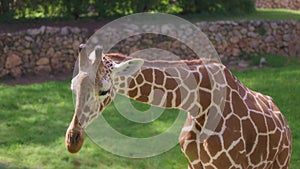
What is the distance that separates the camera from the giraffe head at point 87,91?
2551 millimetres

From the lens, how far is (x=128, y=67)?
2.71m

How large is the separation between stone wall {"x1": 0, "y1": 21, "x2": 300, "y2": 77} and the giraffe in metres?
6.89

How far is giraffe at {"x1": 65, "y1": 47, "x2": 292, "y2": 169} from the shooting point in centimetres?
260

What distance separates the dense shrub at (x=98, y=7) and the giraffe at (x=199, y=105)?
832 cm

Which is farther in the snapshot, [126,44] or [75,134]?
[126,44]

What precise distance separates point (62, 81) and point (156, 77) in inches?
255

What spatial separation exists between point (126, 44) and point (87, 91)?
7.46 meters

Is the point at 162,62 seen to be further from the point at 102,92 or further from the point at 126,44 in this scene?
the point at 126,44

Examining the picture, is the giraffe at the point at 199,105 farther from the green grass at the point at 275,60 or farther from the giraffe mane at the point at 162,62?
the green grass at the point at 275,60

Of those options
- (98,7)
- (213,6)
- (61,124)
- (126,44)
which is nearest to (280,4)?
(213,6)

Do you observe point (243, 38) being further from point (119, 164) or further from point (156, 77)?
point (156, 77)

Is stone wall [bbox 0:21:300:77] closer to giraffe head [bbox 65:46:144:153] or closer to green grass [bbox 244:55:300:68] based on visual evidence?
green grass [bbox 244:55:300:68]

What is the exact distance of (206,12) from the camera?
1195 centimetres

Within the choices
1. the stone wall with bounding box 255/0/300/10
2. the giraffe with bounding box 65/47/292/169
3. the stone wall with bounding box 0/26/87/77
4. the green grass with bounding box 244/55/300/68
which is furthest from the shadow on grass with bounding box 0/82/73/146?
the stone wall with bounding box 255/0/300/10
